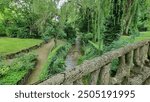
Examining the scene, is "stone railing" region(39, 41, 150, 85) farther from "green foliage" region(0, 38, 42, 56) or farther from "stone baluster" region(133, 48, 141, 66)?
"green foliage" region(0, 38, 42, 56)

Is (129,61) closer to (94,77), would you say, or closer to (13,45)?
(94,77)

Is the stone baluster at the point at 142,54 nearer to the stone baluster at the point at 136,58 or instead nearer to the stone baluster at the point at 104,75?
the stone baluster at the point at 136,58

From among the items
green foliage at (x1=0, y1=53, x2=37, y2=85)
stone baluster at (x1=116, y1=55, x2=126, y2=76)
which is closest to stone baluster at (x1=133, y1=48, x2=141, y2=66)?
stone baluster at (x1=116, y1=55, x2=126, y2=76)

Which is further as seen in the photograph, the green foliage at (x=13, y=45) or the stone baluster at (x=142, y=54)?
the green foliage at (x=13, y=45)

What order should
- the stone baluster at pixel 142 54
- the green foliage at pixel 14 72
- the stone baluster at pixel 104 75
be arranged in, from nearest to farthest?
1. the stone baluster at pixel 104 75
2. the stone baluster at pixel 142 54
3. the green foliage at pixel 14 72

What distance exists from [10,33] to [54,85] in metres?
22.4

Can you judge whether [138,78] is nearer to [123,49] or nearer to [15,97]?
[123,49]

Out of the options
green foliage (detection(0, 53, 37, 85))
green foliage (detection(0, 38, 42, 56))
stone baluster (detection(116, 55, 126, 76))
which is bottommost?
green foliage (detection(0, 53, 37, 85))

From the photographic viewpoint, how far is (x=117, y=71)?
2443 mm

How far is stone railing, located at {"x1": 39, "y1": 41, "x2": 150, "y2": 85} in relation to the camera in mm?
1620

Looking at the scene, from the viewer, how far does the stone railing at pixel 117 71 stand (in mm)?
1620

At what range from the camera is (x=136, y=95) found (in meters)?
1.81

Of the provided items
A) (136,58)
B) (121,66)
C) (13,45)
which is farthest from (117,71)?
(13,45)

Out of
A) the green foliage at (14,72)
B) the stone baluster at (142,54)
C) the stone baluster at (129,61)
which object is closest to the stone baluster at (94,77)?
the stone baluster at (129,61)
